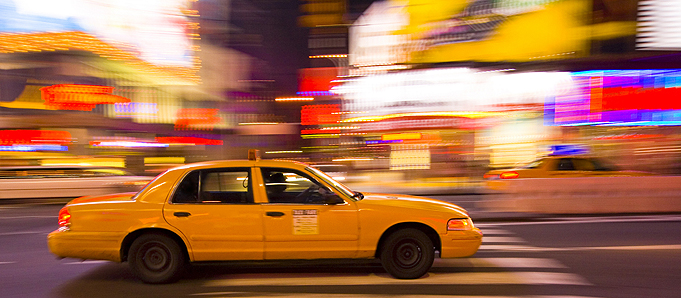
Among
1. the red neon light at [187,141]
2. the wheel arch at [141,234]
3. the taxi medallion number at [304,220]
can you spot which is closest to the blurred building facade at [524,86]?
the red neon light at [187,141]

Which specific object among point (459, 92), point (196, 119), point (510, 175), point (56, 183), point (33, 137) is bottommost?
point (56, 183)

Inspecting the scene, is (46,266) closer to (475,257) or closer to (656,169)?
(475,257)

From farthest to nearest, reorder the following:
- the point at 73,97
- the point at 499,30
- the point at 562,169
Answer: the point at 499,30 → the point at 73,97 → the point at 562,169

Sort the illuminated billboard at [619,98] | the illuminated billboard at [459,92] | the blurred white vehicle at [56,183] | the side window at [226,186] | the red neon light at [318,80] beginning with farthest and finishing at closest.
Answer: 1. the red neon light at [318,80]
2. the illuminated billboard at [459,92]
3. the illuminated billboard at [619,98]
4. the blurred white vehicle at [56,183]
5. the side window at [226,186]

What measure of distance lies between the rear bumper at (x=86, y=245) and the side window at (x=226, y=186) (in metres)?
1.08

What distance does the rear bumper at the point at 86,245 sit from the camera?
4562mm

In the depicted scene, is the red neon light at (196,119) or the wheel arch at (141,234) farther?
the red neon light at (196,119)

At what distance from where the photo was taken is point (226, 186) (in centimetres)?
478

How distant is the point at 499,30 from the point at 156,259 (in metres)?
16.6

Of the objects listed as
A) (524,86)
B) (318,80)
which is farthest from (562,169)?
(318,80)

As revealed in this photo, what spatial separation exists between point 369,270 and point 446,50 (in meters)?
14.3

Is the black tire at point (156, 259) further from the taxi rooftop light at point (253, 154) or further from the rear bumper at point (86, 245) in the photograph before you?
the taxi rooftop light at point (253, 154)

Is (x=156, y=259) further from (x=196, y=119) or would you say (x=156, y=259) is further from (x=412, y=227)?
(x=196, y=119)

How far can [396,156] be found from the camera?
1747cm
